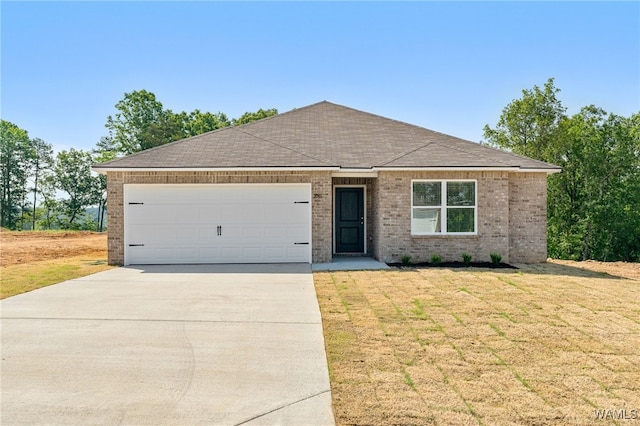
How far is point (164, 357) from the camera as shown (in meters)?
4.95

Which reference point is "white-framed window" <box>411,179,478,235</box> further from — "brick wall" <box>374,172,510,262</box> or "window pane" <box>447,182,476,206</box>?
"brick wall" <box>374,172,510,262</box>

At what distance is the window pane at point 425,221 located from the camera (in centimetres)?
1292

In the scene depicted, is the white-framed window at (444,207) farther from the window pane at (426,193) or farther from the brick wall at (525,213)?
the brick wall at (525,213)

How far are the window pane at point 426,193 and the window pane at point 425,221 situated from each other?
24 cm

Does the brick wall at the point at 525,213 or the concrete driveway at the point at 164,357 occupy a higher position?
the brick wall at the point at 525,213

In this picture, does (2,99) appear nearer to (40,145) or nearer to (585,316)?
(40,145)

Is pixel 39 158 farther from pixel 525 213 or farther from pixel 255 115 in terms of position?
pixel 525 213

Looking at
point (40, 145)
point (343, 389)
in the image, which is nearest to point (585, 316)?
point (343, 389)

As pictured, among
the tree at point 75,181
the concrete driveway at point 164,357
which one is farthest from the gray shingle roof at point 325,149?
the tree at point 75,181

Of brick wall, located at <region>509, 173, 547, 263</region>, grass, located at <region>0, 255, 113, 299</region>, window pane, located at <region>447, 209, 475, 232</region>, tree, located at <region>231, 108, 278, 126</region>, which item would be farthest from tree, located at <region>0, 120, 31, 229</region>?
brick wall, located at <region>509, 173, 547, 263</region>

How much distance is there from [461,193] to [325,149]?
4.61 m

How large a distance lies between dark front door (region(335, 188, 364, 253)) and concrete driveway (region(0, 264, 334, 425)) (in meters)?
5.90

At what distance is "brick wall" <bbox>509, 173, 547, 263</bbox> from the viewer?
1352 cm

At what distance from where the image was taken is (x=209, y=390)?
13.3 feet
